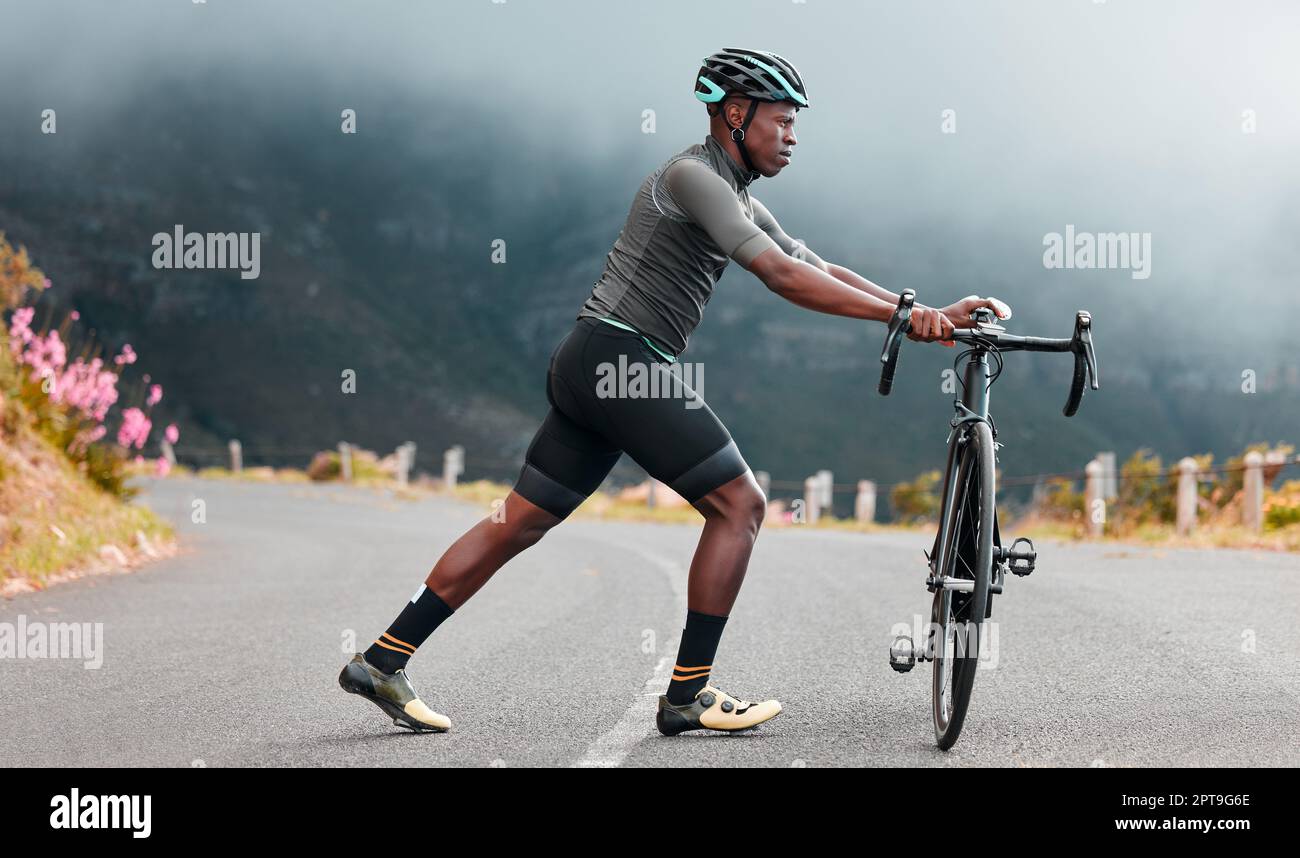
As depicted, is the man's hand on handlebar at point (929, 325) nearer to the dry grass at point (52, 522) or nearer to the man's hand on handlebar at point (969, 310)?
the man's hand on handlebar at point (969, 310)

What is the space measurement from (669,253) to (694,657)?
127 cm

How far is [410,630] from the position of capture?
4.06 meters

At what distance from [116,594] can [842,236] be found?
6017 inches

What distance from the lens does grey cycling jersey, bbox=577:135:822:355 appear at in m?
3.78

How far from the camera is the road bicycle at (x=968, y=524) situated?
11.6 ft

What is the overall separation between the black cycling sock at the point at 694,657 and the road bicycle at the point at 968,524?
1.89 ft

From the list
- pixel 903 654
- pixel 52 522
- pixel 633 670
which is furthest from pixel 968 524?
pixel 52 522

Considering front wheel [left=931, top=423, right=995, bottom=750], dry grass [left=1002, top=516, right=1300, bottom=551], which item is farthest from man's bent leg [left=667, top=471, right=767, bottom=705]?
dry grass [left=1002, top=516, right=1300, bottom=551]

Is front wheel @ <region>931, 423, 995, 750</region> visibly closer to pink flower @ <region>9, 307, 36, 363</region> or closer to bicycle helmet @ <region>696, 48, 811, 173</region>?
bicycle helmet @ <region>696, 48, 811, 173</region>

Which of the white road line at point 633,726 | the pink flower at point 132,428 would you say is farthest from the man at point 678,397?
the pink flower at point 132,428

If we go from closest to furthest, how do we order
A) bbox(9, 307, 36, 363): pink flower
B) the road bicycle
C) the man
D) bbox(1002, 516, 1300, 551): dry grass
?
the road bicycle
the man
bbox(9, 307, 36, 363): pink flower
bbox(1002, 516, 1300, 551): dry grass

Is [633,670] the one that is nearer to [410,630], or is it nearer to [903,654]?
[410,630]

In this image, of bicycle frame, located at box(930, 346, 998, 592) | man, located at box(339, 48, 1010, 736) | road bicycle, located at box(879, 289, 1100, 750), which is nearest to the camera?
road bicycle, located at box(879, 289, 1100, 750)
